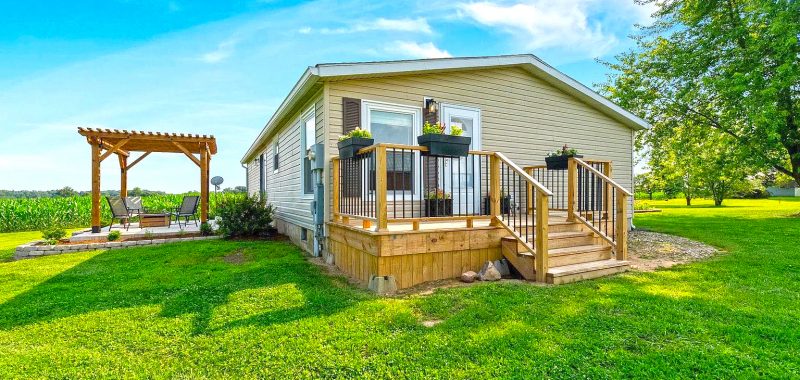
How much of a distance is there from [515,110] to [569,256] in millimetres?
3616

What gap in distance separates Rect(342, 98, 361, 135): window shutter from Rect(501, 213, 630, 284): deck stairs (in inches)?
110

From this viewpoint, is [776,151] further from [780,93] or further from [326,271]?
[326,271]

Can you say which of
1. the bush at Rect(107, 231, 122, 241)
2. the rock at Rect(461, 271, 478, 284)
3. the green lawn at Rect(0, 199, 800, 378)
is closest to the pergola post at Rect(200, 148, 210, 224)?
the bush at Rect(107, 231, 122, 241)

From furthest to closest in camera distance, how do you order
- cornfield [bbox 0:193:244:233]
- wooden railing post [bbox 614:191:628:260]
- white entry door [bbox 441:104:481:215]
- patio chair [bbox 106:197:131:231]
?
cornfield [bbox 0:193:244:233]
patio chair [bbox 106:197:131:231]
white entry door [bbox 441:104:481:215]
wooden railing post [bbox 614:191:628:260]

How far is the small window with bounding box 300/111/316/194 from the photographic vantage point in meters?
6.70

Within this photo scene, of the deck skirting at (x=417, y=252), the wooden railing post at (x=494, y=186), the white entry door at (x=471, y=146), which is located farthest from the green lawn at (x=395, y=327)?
the white entry door at (x=471, y=146)

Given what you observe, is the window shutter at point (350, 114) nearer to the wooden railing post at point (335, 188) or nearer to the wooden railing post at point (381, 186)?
the wooden railing post at point (335, 188)

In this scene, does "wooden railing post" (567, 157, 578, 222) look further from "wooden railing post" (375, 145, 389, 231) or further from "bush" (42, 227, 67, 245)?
"bush" (42, 227, 67, 245)

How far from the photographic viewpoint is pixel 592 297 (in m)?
3.81

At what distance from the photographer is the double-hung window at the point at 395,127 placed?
5949 millimetres

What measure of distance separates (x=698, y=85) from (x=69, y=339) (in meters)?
17.7

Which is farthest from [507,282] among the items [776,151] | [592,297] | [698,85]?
[776,151]

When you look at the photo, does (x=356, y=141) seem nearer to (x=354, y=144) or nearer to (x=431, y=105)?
(x=354, y=144)

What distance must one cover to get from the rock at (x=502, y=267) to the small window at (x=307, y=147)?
343cm
